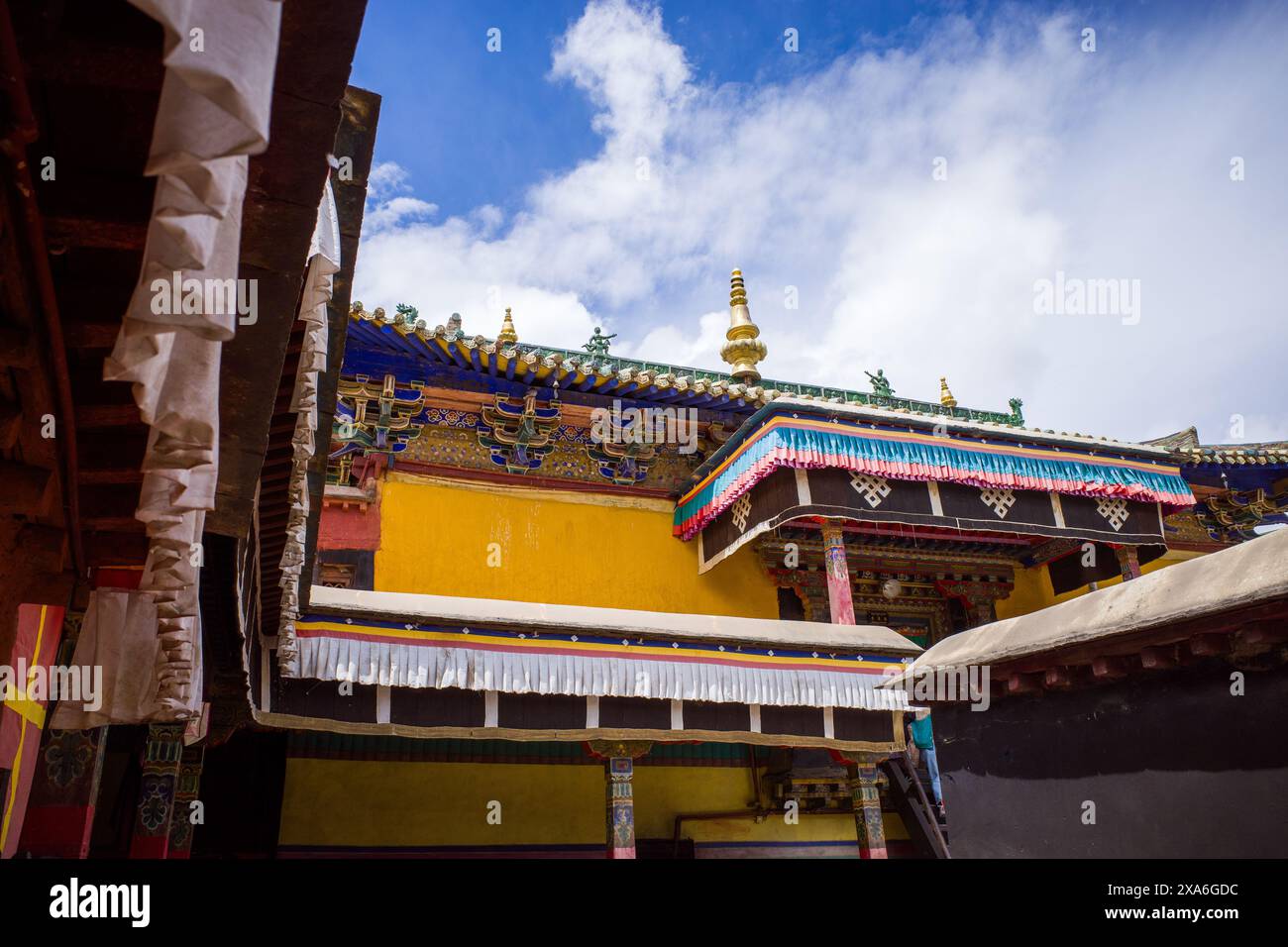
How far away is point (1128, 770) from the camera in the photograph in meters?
5.35

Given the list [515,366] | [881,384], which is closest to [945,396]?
[881,384]

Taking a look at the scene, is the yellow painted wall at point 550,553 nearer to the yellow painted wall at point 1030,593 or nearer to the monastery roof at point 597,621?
the monastery roof at point 597,621

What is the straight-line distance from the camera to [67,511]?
3.14 m

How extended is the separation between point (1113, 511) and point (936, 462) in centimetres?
302

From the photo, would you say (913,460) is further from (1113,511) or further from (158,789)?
(158,789)

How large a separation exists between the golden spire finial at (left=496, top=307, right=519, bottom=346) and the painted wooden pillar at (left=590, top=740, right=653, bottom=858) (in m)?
4.55

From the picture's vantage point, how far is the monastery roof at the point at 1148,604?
453 centimetres

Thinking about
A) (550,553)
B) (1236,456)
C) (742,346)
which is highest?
(742,346)

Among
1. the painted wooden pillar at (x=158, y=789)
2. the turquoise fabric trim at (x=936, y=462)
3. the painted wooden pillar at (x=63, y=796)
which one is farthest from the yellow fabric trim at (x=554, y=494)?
the painted wooden pillar at (x=63, y=796)

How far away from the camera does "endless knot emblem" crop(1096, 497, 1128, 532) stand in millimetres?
11367

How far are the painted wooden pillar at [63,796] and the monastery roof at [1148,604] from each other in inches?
210
